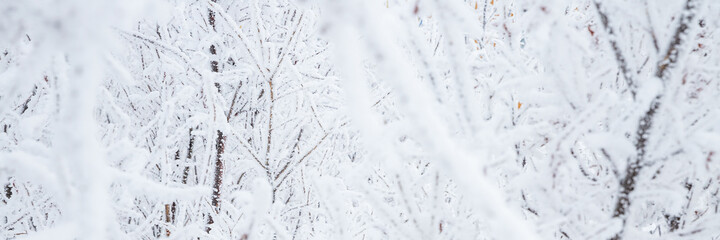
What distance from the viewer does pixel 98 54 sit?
62cm

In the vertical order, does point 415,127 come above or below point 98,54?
below

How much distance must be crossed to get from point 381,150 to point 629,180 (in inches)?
36.6

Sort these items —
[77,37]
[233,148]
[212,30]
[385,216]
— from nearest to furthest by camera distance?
[77,37]
[385,216]
[212,30]
[233,148]

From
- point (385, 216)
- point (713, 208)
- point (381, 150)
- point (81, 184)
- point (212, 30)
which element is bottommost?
point (713, 208)

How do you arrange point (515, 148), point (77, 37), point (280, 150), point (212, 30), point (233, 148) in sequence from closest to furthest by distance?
1. point (77, 37)
2. point (515, 148)
3. point (280, 150)
4. point (212, 30)
5. point (233, 148)

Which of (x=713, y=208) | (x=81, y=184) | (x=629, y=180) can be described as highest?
(x=81, y=184)

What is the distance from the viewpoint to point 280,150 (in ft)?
11.3

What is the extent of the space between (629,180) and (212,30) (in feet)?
11.3

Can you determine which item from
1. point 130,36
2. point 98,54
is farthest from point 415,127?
point 130,36

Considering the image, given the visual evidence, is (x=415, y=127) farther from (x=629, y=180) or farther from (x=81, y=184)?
(x=629, y=180)

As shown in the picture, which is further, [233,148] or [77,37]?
[233,148]

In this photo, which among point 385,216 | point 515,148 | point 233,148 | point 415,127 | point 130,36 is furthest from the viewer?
point 233,148

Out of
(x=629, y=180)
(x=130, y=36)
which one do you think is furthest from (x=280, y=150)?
(x=629, y=180)

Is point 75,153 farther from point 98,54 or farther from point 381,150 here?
point 381,150
